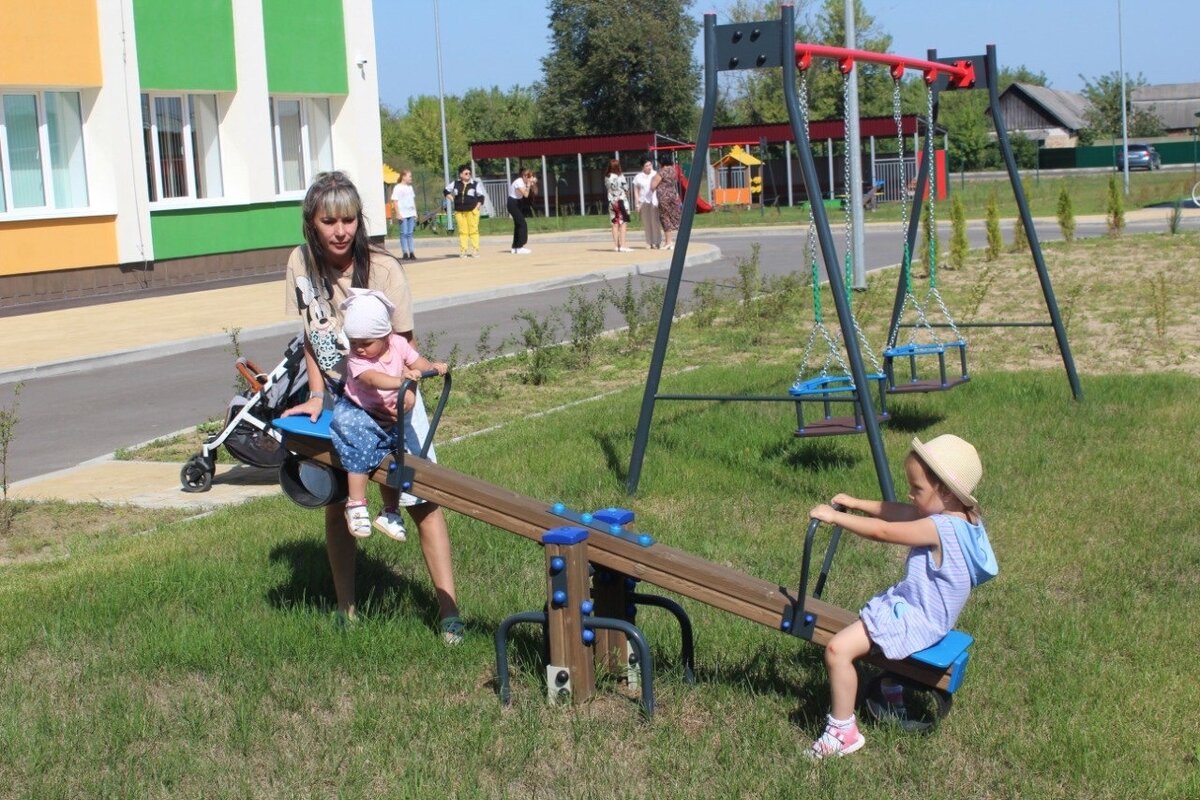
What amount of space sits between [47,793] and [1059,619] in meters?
3.56

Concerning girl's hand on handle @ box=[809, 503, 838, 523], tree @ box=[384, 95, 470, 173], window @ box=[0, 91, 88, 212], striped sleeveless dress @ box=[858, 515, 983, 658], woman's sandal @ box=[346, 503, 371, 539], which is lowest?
striped sleeveless dress @ box=[858, 515, 983, 658]

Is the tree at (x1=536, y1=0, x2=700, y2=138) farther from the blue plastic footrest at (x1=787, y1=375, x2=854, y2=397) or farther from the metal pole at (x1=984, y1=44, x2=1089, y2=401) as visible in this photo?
the blue plastic footrest at (x1=787, y1=375, x2=854, y2=397)

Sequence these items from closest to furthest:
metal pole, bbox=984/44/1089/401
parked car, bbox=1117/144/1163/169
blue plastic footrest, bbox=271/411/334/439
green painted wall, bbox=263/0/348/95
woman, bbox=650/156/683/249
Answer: blue plastic footrest, bbox=271/411/334/439, metal pole, bbox=984/44/1089/401, green painted wall, bbox=263/0/348/95, woman, bbox=650/156/683/249, parked car, bbox=1117/144/1163/169

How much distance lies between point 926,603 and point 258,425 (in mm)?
5044

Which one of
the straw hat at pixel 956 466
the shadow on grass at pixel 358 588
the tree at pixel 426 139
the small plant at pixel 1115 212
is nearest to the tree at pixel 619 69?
the tree at pixel 426 139

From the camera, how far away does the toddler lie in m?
4.96

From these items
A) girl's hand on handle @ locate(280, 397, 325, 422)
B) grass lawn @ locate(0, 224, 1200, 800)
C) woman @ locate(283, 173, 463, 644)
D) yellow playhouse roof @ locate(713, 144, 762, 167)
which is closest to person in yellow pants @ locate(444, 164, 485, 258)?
grass lawn @ locate(0, 224, 1200, 800)

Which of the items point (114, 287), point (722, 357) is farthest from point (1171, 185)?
point (722, 357)

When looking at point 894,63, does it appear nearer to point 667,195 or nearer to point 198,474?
point 198,474

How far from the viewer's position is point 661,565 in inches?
180

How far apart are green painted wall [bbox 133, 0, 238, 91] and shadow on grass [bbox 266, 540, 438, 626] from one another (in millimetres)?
19749

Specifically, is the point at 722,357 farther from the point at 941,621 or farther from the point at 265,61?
the point at 265,61

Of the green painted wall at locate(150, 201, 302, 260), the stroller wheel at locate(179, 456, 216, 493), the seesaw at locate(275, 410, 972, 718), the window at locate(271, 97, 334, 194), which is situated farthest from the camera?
the window at locate(271, 97, 334, 194)

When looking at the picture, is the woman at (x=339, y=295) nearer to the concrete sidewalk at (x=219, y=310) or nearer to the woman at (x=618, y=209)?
the concrete sidewalk at (x=219, y=310)
